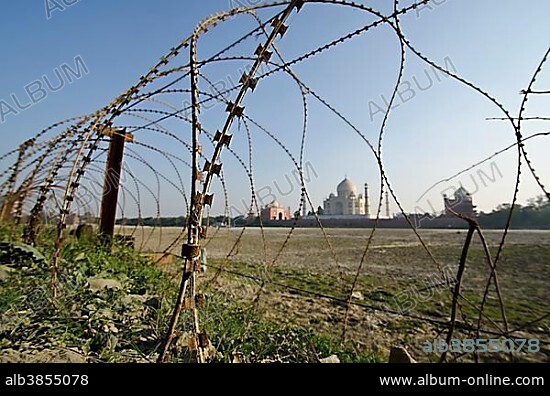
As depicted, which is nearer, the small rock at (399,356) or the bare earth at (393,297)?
the small rock at (399,356)

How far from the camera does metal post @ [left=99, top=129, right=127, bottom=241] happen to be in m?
5.59

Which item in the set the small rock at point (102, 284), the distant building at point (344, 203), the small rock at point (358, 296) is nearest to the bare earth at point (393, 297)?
the small rock at point (358, 296)

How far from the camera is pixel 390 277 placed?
6355mm

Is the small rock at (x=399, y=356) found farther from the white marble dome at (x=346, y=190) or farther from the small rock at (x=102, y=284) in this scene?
the white marble dome at (x=346, y=190)

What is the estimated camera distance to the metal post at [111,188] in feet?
18.3

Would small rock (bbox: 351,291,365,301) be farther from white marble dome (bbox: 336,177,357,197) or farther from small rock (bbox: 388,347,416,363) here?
white marble dome (bbox: 336,177,357,197)
